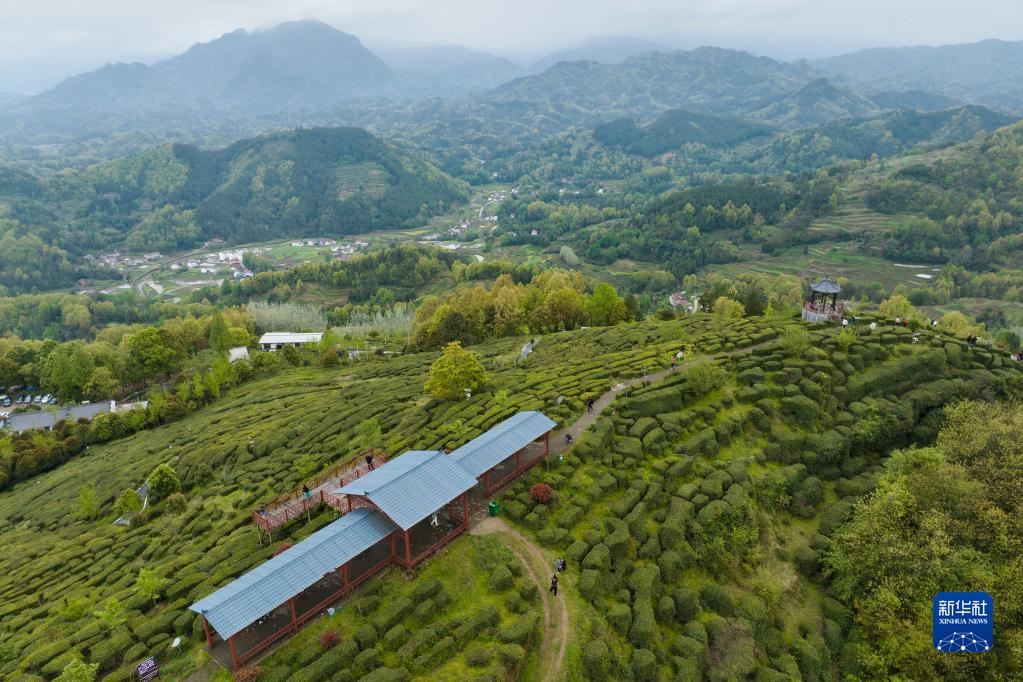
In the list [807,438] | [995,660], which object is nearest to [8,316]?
[807,438]

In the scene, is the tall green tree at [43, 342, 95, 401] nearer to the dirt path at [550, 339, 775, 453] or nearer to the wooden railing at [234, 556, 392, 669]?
the wooden railing at [234, 556, 392, 669]

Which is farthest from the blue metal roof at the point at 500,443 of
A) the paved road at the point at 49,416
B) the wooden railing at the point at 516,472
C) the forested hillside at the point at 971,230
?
the forested hillside at the point at 971,230

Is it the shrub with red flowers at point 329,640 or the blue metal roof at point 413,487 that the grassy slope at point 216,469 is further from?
the shrub with red flowers at point 329,640

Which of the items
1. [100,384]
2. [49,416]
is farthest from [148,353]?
[49,416]

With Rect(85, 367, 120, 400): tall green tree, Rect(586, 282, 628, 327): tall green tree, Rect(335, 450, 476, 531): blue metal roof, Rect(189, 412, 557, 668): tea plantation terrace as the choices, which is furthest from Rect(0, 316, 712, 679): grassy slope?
Rect(85, 367, 120, 400): tall green tree

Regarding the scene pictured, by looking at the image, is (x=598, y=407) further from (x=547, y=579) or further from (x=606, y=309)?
(x=606, y=309)

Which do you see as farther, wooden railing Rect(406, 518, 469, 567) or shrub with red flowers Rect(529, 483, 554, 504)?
shrub with red flowers Rect(529, 483, 554, 504)
